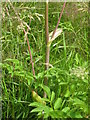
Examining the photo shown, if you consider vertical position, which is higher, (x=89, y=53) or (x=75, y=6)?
(x=75, y=6)

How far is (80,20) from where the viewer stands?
1.83 m

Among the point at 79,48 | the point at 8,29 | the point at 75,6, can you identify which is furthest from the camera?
the point at 75,6

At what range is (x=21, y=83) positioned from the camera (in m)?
1.26

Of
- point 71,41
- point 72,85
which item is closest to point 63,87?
point 72,85

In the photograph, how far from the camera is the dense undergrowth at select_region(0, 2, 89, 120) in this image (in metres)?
1.01

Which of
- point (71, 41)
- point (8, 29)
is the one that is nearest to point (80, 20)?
point (71, 41)

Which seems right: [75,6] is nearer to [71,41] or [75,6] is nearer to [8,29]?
[71,41]

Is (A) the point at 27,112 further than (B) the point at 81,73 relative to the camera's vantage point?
Yes

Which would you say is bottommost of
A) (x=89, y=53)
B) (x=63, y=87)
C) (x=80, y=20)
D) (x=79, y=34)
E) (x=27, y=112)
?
(x=27, y=112)

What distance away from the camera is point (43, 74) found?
3.53ft

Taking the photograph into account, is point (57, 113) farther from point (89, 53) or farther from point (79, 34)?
point (79, 34)

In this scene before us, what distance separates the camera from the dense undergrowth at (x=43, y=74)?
39.9 inches

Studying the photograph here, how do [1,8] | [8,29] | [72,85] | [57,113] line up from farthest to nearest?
[8,29] → [1,8] → [72,85] → [57,113]

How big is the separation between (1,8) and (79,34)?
23.6 inches
